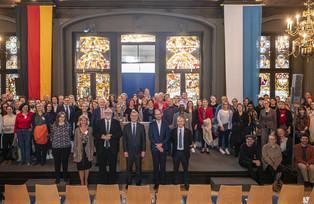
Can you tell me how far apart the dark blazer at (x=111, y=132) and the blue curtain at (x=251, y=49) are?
6394 mm

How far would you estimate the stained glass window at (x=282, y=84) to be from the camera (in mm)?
15703

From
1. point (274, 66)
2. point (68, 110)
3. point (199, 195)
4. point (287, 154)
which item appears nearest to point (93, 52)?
point (68, 110)

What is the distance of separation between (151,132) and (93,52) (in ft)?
23.3

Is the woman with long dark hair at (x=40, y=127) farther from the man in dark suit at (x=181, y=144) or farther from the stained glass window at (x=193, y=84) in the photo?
the stained glass window at (x=193, y=84)

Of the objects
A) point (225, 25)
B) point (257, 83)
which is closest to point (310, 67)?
point (257, 83)

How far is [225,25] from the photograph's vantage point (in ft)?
46.4

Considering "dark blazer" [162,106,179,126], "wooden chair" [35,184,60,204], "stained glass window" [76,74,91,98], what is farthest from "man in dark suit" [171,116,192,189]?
"stained glass window" [76,74,91,98]

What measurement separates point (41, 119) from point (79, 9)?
237 inches

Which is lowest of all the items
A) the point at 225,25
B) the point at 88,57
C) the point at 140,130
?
the point at 140,130

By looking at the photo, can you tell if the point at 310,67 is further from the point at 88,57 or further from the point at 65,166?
the point at 65,166

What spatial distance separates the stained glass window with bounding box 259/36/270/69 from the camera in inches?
611

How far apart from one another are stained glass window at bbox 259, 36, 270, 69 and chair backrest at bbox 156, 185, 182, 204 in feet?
32.9

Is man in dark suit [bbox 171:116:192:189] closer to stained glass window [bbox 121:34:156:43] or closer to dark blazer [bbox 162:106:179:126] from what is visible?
dark blazer [bbox 162:106:179:126]

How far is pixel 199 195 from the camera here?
6559 mm
